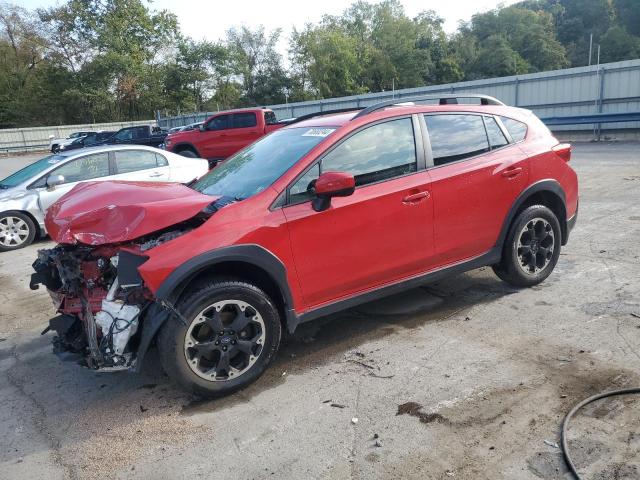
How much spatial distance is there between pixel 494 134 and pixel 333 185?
2.04 meters

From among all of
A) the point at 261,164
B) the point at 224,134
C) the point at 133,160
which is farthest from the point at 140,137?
the point at 261,164

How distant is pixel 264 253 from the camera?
3521 mm

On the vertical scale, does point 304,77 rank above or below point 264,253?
above

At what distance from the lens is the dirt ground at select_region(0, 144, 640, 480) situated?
279 centimetres

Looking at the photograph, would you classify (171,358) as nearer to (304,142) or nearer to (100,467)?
(100,467)

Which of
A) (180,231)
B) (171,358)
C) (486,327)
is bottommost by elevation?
(486,327)

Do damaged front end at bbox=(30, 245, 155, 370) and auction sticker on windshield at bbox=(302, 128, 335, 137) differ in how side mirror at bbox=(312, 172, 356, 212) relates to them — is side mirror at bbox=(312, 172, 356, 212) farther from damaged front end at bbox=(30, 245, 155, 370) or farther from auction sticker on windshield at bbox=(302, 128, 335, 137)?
damaged front end at bbox=(30, 245, 155, 370)

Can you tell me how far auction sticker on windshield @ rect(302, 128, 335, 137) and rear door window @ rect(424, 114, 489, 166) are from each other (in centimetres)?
90

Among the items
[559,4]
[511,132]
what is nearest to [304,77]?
[559,4]

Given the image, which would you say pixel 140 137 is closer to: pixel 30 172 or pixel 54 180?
pixel 30 172

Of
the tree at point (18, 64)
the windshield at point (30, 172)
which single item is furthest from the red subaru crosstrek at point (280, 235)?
the tree at point (18, 64)

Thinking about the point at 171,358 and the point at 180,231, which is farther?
the point at 180,231

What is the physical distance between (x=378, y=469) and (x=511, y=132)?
3.44 meters

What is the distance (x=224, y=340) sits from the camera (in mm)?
3473
